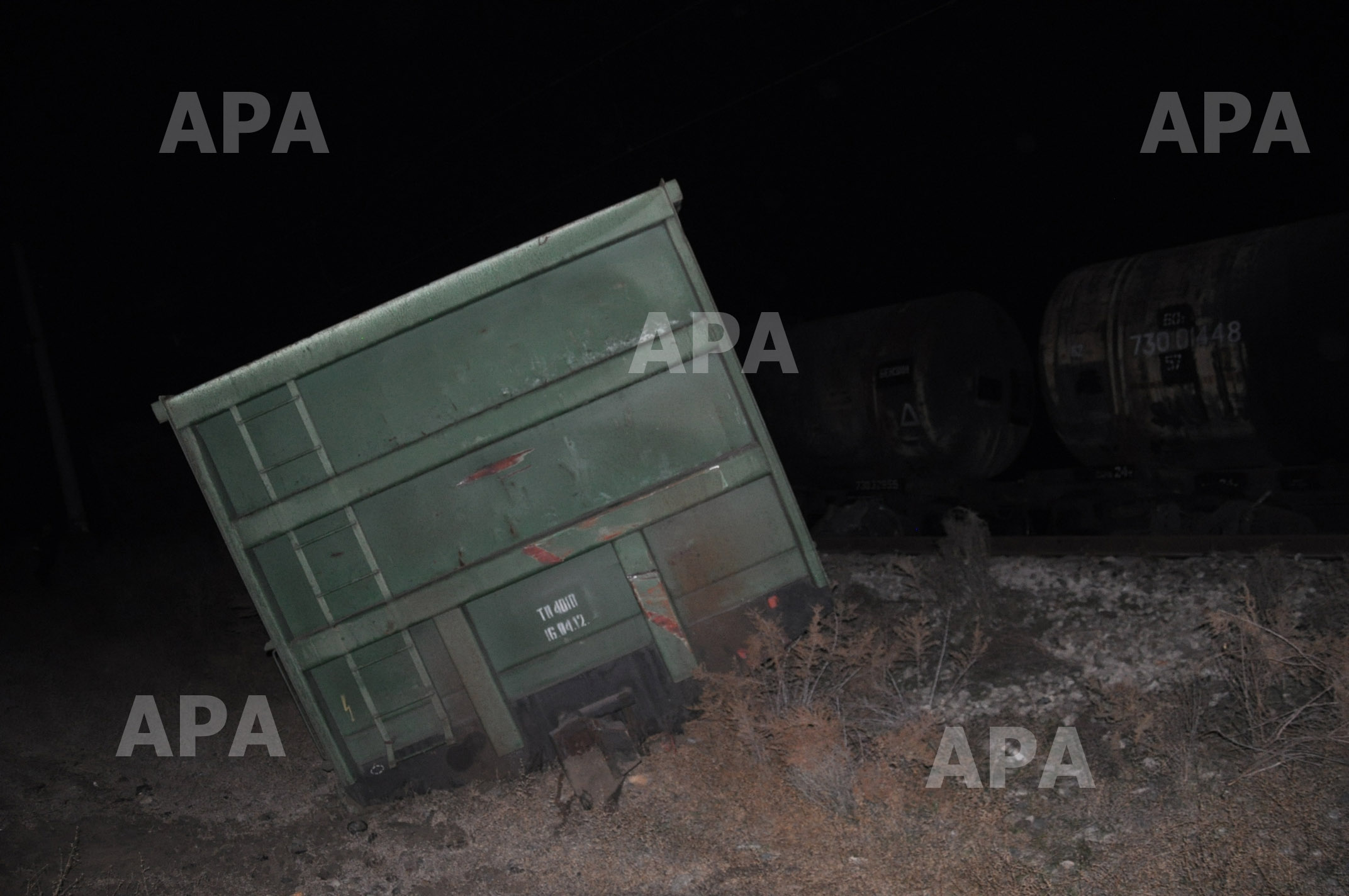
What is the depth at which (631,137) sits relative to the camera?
48.5 feet

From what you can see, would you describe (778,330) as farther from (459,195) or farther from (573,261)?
(573,261)

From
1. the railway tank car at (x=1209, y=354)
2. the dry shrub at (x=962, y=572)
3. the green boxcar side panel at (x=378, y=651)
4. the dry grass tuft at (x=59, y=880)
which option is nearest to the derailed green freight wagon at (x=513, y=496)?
the green boxcar side panel at (x=378, y=651)

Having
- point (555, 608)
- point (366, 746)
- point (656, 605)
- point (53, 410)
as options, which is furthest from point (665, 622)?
point (53, 410)

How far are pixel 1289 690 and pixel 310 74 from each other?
13.7m

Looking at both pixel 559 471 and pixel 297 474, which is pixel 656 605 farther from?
pixel 297 474

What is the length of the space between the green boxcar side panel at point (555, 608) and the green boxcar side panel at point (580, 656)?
0.10 ft

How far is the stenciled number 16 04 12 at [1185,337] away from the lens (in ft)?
24.3

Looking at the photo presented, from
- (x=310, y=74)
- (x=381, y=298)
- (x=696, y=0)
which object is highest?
(x=310, y=74)

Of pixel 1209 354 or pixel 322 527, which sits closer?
pixel 322 527

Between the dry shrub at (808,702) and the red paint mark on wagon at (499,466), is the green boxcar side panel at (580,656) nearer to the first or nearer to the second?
the dry shrub at (808,702)

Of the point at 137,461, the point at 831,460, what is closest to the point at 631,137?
the point at 831,460

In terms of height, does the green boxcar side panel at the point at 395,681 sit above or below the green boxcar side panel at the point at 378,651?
below

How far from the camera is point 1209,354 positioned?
24.9 feet

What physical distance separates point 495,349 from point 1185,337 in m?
6.53
